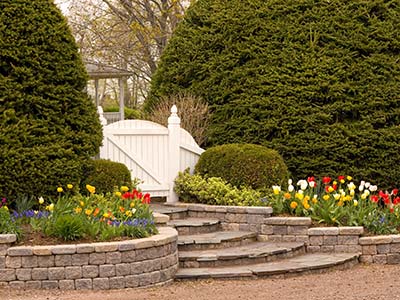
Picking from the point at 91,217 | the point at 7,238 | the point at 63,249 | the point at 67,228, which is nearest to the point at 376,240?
the point at 91,217

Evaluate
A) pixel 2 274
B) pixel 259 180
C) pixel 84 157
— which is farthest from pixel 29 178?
pixel 259 180

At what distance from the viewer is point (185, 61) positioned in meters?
12.4

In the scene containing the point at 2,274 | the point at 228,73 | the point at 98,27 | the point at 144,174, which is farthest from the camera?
the point at 98,27

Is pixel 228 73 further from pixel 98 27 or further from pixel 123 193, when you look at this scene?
pixel 98 27

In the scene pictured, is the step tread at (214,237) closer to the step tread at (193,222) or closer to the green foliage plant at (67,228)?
the step tread at (193,222)

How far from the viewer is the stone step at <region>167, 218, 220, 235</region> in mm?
9477

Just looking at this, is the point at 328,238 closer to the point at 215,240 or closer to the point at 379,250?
the point at 379,250

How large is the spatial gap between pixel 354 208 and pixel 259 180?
139 centimetres

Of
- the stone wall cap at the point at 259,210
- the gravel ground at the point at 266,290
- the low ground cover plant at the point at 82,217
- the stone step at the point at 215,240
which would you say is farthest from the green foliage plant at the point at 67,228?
the stone wall cap at the point at 259,210

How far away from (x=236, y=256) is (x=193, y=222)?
131 centimetres

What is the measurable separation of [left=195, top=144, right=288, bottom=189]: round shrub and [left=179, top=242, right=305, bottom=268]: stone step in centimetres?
136

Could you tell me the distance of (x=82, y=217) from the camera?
794 centimetres

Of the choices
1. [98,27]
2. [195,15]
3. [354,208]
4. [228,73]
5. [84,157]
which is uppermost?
[98,27]

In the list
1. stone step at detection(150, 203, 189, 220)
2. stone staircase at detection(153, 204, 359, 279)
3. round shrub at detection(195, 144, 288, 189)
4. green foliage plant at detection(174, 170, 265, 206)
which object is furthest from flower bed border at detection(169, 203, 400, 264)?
stone step at detection(150, 203, 189, 220)
